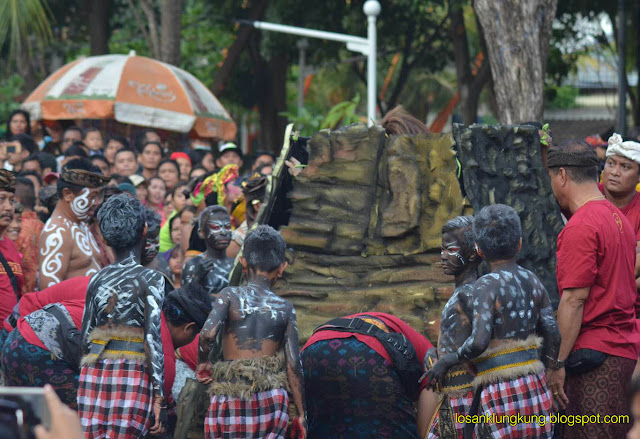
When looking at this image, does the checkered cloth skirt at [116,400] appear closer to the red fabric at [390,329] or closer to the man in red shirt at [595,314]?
the red fabric at [390,329]

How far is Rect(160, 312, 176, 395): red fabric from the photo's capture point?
4.73m

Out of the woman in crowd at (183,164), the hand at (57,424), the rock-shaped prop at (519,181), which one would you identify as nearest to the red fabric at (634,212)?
the rock-shaped prop at (519,181)

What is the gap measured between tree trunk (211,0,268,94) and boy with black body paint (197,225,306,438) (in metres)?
13.7

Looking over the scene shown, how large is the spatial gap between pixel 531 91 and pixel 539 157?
135 inches

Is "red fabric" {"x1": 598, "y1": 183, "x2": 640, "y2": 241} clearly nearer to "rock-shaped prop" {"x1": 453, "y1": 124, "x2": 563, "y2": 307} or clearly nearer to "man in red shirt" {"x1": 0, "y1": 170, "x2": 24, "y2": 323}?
"rock-shaped prop" {"x1": 453, "y1": 124, "x2": 563, "y2": 307}

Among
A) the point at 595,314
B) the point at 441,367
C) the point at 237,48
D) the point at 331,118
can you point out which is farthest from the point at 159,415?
the point at 237,48

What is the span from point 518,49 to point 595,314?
19.0 feet

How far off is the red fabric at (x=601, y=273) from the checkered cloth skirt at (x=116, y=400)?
2208 millimetres

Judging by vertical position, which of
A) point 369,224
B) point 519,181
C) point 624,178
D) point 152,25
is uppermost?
point 152,25

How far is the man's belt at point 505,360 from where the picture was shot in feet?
13.8

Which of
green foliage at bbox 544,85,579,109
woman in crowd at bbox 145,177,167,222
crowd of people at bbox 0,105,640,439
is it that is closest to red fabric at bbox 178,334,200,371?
crowd of people at bbox 0,105,640,439

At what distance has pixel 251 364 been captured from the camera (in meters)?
4.37

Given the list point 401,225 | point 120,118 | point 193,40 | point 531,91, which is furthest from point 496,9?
point 193,40

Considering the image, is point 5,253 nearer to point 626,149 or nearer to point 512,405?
point 512,405
